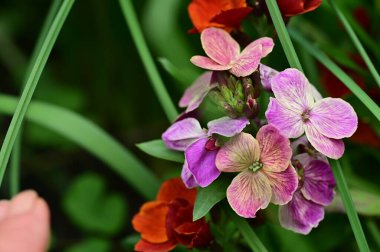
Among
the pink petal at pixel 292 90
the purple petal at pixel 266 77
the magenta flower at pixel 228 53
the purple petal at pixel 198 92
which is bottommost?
the pink petal at pixel 292 90

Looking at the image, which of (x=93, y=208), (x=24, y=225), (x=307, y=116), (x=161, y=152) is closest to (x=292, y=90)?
(x=307, y=116)

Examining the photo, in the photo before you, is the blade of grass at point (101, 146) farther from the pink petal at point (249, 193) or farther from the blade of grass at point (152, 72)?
the pink petal at point (249, 193)

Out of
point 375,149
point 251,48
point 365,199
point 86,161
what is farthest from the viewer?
point 86,161

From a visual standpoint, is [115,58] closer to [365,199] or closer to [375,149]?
[375,149]

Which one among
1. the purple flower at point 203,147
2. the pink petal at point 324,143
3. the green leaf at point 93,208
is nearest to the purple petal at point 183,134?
the purple flower at point 203,147

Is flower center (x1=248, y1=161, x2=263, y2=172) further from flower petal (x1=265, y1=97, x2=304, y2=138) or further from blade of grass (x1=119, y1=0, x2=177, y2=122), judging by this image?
blade of grass (x1=119, y1=0, x2=177, y2=122)

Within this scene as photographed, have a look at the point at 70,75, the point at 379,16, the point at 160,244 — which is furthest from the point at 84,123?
the point at 70,75

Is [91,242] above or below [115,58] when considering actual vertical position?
below
